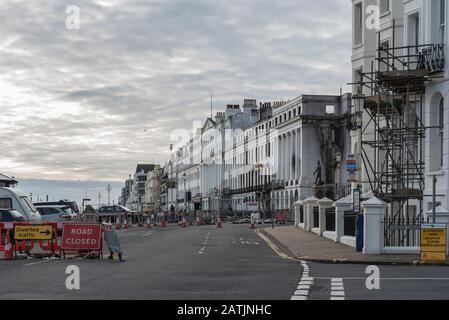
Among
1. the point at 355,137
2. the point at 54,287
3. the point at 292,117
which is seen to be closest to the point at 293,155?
the point at 292,117

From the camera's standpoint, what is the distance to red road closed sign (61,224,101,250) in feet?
76.3

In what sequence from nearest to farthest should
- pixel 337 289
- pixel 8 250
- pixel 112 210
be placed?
pixel 337 289, pixel 8 250, pixel 112 210

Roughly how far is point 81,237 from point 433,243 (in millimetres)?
10471

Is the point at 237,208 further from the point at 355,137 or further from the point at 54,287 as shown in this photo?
the point at 54,287

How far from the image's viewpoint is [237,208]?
104 m

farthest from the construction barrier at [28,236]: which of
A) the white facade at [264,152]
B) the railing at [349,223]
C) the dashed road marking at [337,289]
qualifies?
the white facade at [264,152]

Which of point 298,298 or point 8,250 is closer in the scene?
point 298,298

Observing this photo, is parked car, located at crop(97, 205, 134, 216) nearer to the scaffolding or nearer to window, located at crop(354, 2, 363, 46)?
window, located at crop(354, 2, 363, 46)

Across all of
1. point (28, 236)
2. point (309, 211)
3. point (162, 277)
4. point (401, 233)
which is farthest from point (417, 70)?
point (309, 211)

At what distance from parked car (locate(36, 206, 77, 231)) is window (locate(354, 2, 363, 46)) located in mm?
17713

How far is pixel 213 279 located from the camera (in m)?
16.7

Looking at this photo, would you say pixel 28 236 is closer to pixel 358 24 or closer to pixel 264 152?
pixel 358 24
